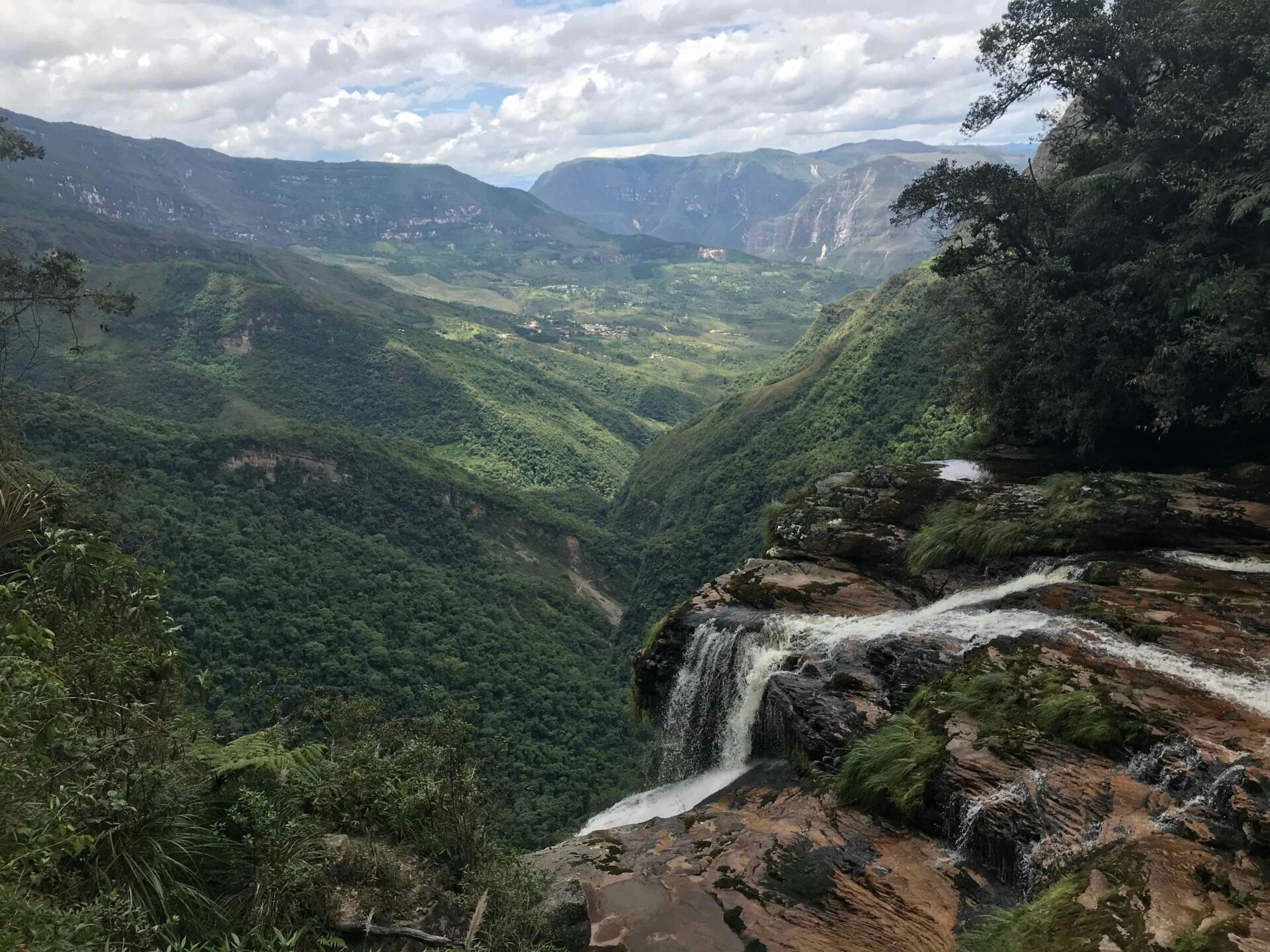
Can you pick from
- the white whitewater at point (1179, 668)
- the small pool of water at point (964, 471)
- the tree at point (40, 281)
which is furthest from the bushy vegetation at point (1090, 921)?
the tree at point (40, 281)

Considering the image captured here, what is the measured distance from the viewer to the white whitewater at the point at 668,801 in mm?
14273

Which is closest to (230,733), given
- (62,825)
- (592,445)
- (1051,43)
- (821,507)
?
(62,825)

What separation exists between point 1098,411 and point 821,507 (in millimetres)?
7146

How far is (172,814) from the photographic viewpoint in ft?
22.4

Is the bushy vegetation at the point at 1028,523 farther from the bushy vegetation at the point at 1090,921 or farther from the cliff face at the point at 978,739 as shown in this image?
the bushy vegetation at the point at 1090,921

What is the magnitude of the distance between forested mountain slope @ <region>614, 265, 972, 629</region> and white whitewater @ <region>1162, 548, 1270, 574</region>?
89.3 feet

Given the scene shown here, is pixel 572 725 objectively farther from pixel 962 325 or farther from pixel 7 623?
pixel 7 623

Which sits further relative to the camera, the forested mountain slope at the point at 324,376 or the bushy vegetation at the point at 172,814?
the forested mountain slope at the point at 324,376

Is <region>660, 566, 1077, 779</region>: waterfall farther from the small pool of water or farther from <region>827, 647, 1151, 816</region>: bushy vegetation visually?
the small pool of water

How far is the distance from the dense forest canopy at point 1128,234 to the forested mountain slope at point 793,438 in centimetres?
2101

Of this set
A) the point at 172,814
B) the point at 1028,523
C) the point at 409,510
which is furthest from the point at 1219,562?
the point at 409,510

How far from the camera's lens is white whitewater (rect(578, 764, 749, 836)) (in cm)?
1427

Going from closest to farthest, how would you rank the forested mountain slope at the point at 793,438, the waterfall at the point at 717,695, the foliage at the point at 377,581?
the waterfall at the point at 717,695, the foliage at the point at 377,581, the forested mountain slope at the point at 793,438

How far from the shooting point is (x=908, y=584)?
649 inches
